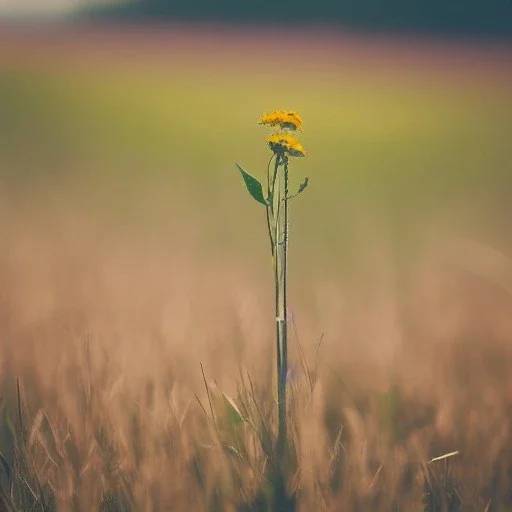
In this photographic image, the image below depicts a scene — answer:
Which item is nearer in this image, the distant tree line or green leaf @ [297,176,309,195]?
green leaf @ [297,176,309,195]

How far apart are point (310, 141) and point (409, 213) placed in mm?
214

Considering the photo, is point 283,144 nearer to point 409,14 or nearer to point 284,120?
point 284,120

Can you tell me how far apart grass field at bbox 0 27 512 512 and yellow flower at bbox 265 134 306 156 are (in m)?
0.08

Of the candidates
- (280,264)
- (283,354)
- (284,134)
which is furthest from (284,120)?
(283,354)

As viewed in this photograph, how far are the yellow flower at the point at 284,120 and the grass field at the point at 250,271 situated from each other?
67 mm

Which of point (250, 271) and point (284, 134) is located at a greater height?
point (284, 134)

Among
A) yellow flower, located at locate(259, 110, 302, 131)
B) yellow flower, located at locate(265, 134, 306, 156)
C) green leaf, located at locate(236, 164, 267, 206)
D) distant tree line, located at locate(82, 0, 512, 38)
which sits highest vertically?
distant tree line, located at locate(82, 0, 512, 38)

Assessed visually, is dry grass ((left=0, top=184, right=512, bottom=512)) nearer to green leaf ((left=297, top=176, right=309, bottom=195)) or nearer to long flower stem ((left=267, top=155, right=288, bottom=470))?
long flower stem ((left=267, top=155, right=288, bottom=470))

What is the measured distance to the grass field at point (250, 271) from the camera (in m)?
1.40

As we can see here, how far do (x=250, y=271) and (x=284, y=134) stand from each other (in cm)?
26

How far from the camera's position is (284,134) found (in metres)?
1.34

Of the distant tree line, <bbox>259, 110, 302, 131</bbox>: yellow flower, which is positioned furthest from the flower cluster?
the distant tree line

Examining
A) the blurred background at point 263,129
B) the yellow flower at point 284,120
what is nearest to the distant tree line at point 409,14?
the blurred background at point 263,129

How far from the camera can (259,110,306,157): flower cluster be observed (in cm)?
133
